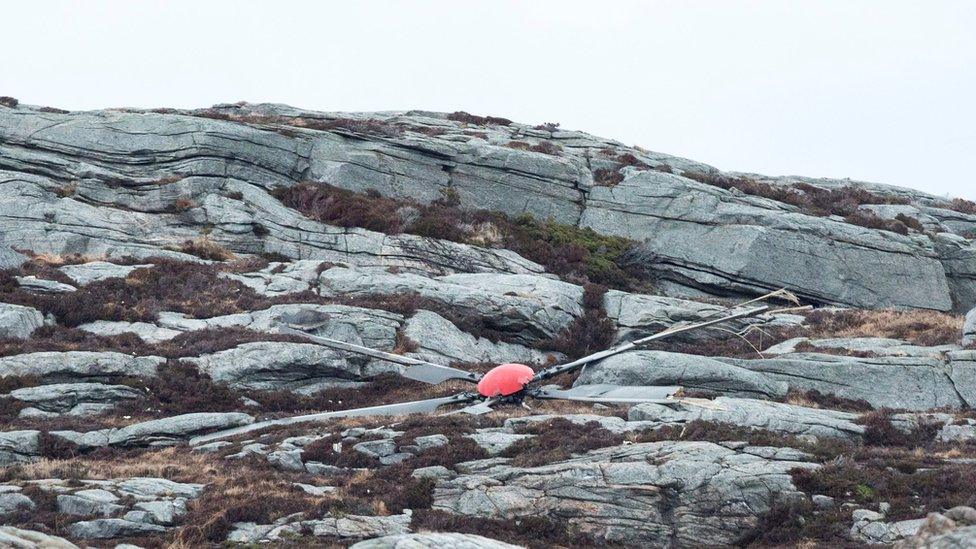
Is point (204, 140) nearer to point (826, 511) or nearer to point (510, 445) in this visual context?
point (510, 445)

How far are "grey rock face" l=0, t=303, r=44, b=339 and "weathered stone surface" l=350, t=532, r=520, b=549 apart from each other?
21692 millimetres

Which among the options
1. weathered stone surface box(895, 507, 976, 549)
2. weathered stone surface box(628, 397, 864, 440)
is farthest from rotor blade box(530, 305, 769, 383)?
weathered stone surface box(895, 507, 976, 549)

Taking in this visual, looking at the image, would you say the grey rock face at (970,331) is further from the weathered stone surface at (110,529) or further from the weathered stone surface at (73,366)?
the weathered stone surface at (73,366)

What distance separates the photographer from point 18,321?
3073 centimetres

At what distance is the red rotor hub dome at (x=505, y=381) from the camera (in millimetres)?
25969

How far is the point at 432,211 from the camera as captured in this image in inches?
1937

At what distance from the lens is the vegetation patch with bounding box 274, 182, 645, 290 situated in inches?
1834

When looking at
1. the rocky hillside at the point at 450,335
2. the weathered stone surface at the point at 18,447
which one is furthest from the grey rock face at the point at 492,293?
the weathered stone surface at the point at 18,447

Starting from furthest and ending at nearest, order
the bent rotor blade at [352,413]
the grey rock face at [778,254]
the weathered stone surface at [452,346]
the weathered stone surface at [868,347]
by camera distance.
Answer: the grey rock face at [778,254] < the weathered stone surface at [452,346] < the weathered stone surface at [868,347] < the bent rotor blade at [352,413]

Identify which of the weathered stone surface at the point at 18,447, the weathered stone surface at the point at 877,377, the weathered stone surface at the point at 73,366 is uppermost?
the weathered stone surface at the point at 877,377

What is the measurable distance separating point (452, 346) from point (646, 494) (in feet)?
52.1

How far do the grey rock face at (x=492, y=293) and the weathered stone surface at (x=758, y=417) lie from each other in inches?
487

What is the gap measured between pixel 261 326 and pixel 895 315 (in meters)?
23.8

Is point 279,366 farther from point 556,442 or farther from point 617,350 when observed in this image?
point 556,442
